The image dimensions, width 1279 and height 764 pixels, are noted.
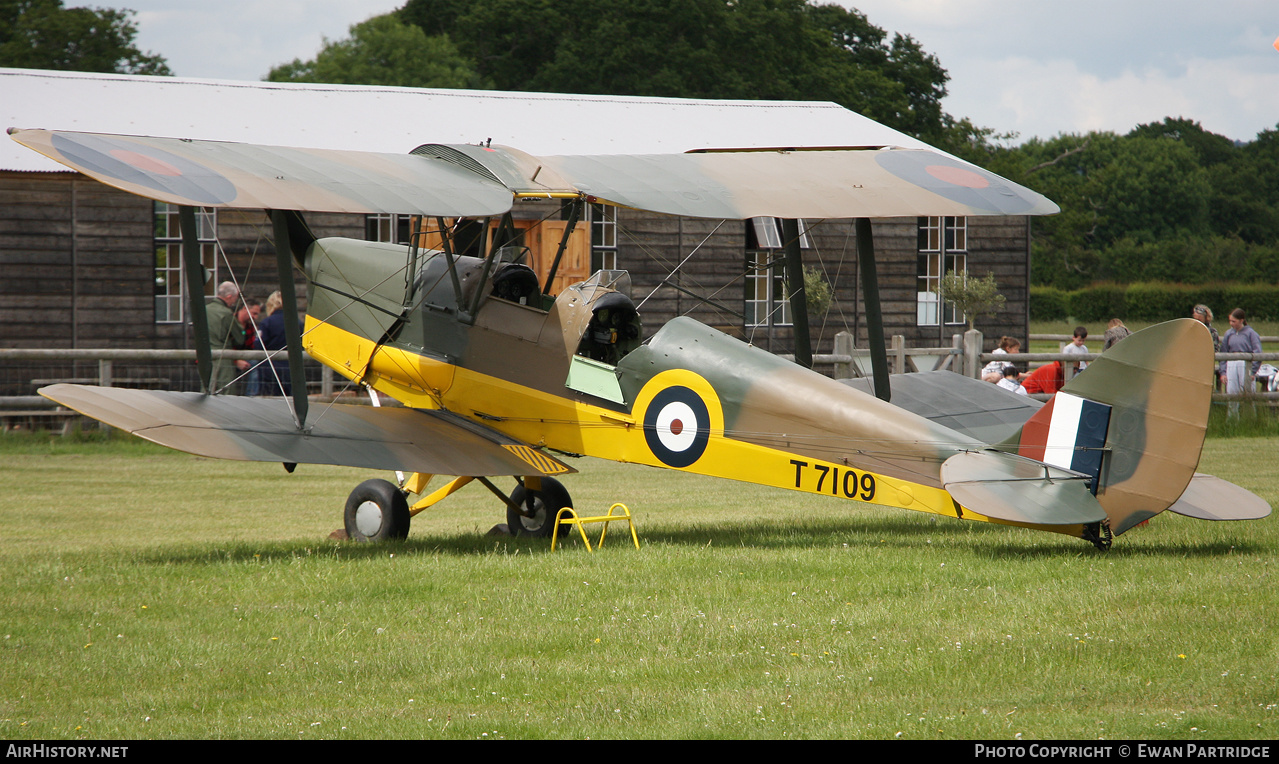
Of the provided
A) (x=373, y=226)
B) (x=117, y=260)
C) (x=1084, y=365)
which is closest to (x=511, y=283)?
(x=1084, y=365)

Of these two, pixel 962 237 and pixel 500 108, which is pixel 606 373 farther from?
pixel 962 237

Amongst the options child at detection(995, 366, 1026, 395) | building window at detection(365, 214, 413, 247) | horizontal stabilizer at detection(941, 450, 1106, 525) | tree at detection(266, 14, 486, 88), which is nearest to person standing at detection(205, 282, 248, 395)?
building window at detection(365, 214, 413, 247)

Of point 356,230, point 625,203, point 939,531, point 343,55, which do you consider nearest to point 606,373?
point 625,203

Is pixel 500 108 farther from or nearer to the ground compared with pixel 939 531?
farther from the ground

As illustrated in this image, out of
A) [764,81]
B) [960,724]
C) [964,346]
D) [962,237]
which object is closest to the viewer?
[960,724]

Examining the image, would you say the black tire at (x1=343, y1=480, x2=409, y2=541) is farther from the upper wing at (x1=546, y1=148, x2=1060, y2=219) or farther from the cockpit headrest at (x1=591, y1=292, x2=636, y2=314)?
the upper wing at (x1=546, y1=148, x2=1060, y2=219)

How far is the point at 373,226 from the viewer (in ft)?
66.9

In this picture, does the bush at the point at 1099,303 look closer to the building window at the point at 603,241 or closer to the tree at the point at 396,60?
the tree at the point at 396,60

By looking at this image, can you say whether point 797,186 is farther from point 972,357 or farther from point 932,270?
point 932,270

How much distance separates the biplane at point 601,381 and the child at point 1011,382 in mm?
5370

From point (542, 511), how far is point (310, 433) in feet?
5.97

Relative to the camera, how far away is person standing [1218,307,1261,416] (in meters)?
17.3

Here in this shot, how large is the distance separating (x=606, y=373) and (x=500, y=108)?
14742mm
